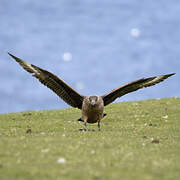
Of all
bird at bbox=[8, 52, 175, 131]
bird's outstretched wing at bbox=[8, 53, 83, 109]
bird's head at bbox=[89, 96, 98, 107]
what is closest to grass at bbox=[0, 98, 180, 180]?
bird's head at bbox=[89, 96, 98, 107]

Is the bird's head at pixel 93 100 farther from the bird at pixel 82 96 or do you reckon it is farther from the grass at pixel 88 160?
the grass at pixel 88 160

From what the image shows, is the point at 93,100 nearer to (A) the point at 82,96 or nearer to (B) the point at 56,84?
(A) the point at 82,96

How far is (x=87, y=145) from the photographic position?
10117mm

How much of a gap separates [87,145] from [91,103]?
494cm

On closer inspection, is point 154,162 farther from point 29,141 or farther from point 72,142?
point 29,141

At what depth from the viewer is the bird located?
14891 millimetres

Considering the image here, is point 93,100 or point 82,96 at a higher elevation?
point 82,96

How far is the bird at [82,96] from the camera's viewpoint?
1489 cm

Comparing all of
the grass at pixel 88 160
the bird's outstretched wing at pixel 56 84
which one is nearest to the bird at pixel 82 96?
the bird's outstretched wing at pixel 56 84

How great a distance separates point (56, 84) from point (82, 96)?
1.43 metres

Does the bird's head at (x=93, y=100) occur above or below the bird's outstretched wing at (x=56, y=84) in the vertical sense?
below

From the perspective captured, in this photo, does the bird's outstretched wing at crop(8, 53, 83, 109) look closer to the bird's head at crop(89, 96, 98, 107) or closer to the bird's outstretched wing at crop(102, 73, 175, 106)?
the bird's head at crop(89, 96, 98, 107)

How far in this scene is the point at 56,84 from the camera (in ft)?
50.9

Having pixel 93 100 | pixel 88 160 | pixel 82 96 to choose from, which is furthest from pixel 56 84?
pixel 88 160
